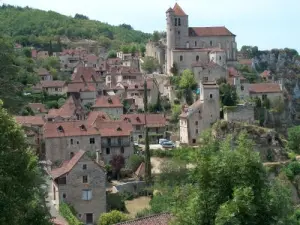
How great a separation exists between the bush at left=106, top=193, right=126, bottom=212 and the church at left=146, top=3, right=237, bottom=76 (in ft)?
97.5

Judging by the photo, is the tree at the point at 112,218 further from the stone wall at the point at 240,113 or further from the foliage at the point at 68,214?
the stone wall at the point at 240,113

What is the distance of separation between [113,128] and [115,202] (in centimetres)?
1168

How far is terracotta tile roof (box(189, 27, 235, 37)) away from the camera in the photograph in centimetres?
8355

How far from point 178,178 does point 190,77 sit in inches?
953

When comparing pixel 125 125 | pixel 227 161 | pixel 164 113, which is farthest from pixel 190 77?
pixel 227 161

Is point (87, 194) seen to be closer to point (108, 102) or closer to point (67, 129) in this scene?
point (67, 129)

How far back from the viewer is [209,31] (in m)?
84.9

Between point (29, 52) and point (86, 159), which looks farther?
point (29, 52)

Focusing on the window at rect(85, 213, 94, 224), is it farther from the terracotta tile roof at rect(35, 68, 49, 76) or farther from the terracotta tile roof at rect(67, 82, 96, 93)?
the terracotta tile roof at rect(35, 68, 49, 76)

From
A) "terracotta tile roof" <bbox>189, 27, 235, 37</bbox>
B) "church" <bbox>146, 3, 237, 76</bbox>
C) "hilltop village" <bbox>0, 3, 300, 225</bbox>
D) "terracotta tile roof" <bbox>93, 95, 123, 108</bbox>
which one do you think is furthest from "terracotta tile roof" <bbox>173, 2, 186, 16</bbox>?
"terracotta tile roof" <bbox>93, 95, 123, 108</bbox>

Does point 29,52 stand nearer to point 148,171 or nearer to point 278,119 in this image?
point 278,119

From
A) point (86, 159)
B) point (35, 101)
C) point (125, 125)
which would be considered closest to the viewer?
point (86, 159)

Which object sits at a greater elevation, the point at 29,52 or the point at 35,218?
the point at 29,52

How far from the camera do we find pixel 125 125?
55.5m
